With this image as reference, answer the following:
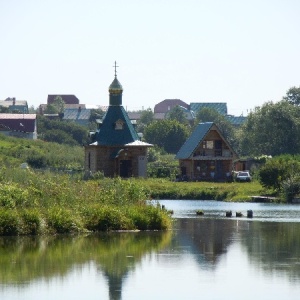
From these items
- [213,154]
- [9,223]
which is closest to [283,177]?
[213,154]

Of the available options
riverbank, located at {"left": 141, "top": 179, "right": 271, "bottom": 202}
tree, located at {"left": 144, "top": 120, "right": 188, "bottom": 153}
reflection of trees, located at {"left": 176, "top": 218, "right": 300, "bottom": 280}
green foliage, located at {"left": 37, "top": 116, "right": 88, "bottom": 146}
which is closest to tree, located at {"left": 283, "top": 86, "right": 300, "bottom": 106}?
tree, located at {"left": 144, "top": 120, "right": 188, "bottom": 153}

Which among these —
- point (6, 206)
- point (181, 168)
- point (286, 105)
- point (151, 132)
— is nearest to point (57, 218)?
point (6, 206)

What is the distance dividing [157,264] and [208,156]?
165 ft

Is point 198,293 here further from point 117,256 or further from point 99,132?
point 99,132

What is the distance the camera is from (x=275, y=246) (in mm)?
33781

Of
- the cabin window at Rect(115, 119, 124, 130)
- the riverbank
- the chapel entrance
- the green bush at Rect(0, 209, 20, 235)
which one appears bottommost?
the green bush at Rect(0, 209, 20, 235)

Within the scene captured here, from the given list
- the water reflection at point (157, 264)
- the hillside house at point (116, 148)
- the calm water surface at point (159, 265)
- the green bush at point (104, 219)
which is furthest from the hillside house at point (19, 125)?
the water reflection at point (157, 264)

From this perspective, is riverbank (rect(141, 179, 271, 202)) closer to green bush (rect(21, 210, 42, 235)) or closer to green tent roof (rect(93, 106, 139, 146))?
green tent roof (rect(93, 106, 139, 146))

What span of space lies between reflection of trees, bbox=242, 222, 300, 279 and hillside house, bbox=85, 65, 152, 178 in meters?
31.7

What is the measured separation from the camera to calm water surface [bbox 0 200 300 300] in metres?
25.0

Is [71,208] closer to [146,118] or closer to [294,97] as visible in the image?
[294,97]

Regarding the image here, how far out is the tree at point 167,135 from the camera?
10869 centimetres

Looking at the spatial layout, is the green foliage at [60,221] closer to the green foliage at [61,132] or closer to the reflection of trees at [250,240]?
the reflection of trees at [250,240]

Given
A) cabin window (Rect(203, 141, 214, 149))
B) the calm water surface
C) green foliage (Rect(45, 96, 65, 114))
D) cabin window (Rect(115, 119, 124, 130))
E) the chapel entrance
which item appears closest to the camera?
the calm water surface
